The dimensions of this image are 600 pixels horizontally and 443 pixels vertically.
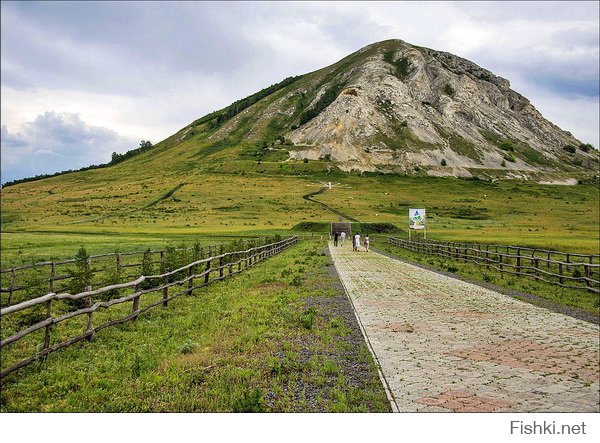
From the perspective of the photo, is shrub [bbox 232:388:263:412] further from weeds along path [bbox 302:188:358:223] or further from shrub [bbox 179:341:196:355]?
weeds along path [bbox 302:188:358:223]

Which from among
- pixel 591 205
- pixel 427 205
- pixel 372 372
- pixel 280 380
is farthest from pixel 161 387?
pixel 591 205

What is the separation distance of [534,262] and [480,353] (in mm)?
17955

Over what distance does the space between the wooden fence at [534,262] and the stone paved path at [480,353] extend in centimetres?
707

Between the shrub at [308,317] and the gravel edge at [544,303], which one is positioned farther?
the gravel edge at [544,303]

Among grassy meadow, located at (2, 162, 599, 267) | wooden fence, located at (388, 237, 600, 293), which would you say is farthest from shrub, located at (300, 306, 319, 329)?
grassy meadow, located at (2, 162, 599, 267)

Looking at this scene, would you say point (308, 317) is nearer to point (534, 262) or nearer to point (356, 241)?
point (534, 262)

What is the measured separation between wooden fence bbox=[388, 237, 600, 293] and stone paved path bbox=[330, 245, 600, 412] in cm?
707

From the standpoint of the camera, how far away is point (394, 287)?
20.2 metres

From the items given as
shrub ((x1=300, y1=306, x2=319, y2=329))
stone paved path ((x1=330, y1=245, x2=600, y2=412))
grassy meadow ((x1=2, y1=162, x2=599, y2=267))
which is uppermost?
grassy meadow ((x1=2, y1=162, x2=599, y2=267))

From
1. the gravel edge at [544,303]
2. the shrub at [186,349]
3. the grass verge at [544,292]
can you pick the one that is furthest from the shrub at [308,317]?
the grass verge at [544,292]

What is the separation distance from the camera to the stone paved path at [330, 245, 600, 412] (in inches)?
270

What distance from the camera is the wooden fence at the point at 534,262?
2199 cm

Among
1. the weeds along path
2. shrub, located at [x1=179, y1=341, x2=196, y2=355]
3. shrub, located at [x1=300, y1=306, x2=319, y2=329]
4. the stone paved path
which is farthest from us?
the weeds along path

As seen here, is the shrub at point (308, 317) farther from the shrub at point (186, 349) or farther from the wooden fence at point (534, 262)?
the wooden fence at point (534, 262)
